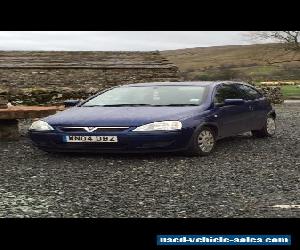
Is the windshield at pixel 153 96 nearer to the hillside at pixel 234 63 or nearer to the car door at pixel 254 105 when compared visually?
the car door at pixel 254 105

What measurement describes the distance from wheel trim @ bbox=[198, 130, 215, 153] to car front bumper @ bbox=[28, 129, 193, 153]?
33 centimetres

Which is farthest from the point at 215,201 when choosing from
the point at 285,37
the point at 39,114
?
the point at 285,37

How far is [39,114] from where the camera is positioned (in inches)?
434

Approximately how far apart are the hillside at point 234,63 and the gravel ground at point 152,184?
125 ft

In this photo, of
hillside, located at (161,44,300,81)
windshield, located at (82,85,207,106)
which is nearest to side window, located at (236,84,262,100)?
windshield, located at (82,85,207,106)

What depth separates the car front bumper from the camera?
8.30 meters

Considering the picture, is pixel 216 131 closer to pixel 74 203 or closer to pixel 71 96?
pixel 74 203

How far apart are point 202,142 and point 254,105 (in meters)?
2.49

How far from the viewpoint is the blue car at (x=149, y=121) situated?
835 cm

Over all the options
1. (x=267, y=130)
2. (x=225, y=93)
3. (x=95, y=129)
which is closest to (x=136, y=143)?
(x=95, y=129)

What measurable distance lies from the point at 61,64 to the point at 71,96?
4.14 meters

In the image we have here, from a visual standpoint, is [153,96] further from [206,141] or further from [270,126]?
[270,126]

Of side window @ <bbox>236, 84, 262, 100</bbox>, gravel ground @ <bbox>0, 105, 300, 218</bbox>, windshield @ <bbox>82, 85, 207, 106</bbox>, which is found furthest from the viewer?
side window @ <bbox>236, 84, 262, 100</bbox>

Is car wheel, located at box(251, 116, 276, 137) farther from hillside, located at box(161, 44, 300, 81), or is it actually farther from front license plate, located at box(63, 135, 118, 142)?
hillside, located at box(161, 44, 300, 81)
